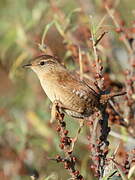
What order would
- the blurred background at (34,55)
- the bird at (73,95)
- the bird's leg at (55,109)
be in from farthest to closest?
the blurred background at (34,55) < the bird at (73,95) < the bird's leg at (55,109)

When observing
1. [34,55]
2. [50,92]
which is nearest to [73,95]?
[50,92]

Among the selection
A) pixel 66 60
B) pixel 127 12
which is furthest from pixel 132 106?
pixel 127 12

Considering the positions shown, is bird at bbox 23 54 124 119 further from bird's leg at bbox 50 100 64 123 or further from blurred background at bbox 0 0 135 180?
blurred background at bbox 0 0 135 180

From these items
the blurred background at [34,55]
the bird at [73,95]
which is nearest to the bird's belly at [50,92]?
the bird at [73,95]

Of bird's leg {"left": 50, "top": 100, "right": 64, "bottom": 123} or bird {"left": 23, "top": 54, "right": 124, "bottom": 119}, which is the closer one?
bird's leg {"left": 50, "top": 100, "right": 64, "bottom": 123}

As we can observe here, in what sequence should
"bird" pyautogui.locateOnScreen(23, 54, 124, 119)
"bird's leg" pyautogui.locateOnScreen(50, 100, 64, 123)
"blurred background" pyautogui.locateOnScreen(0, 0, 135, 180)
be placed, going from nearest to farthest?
Result: "bird's leg" pyautogui.locateOnScreen(50, 100, 64, 123) → "bird" pyautogui.locateOnScreen(23, 54, 124, 119) → "blurred background" pyautogui.locateOnScreen(0, 0, 135, 180)

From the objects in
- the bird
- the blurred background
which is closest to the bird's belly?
the bird

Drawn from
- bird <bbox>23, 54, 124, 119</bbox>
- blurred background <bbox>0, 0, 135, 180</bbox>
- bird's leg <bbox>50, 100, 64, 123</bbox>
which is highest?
blurred background <bbox>0, 0, 135, 180</bbox>

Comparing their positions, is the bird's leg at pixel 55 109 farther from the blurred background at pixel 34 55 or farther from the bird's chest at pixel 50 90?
the blurred background at pixel 34 55

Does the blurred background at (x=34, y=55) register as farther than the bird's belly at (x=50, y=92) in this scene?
Yes

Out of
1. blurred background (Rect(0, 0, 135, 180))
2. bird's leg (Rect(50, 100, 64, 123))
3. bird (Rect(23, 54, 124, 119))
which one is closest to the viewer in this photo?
bird's leg (Rect(50, 100, 64, 123))
